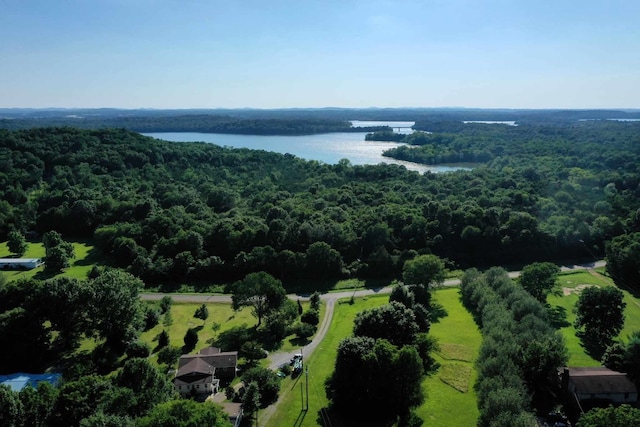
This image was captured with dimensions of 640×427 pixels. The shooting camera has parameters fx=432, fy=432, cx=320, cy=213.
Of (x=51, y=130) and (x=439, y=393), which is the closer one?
(x=439, y=393)

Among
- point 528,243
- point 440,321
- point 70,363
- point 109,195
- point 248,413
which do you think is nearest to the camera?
point 248,413

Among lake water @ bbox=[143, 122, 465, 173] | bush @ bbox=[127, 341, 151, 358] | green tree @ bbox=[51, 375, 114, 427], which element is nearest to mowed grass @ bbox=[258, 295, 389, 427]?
green tree @ bbox=[51, 375, 114, 427]

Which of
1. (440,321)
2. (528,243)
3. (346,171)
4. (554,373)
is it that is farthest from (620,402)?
(346,171)

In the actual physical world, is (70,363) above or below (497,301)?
below

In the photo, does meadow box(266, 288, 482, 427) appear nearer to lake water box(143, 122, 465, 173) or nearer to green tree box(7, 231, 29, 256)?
green tree box(7, 231, 29, 256)

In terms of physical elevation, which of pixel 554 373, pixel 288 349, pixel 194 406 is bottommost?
pixel 288 349

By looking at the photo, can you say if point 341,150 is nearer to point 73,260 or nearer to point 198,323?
A: point 73,260

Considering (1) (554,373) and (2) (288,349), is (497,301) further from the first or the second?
(2) (288,349)

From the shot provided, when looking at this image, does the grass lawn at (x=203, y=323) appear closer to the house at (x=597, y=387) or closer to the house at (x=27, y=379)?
the house at (x=27, y=379)
